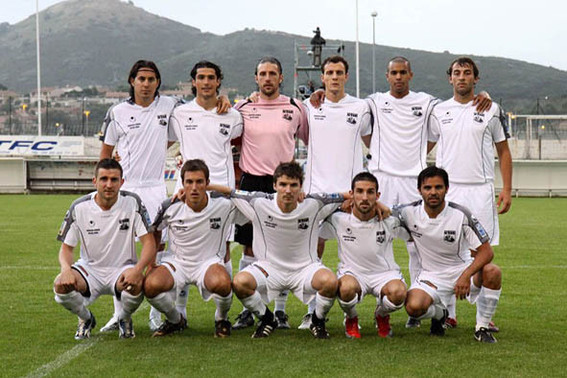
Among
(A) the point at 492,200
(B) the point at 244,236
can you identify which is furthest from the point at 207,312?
(A) the point at 492,200

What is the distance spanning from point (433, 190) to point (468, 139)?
810mm

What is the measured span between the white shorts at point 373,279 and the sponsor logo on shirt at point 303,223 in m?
0.42

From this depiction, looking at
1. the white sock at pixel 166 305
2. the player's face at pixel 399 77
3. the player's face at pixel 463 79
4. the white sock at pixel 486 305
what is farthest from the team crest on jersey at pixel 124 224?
the player's face at pixel 463 79

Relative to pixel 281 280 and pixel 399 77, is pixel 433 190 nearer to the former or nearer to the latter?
pixel 399 77

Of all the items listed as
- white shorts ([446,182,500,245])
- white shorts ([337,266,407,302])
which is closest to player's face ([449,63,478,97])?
white shorts ([446,182,500,245])

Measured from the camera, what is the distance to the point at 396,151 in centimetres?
645

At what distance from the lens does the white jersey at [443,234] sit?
18.9 ft

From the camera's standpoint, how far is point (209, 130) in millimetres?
6254

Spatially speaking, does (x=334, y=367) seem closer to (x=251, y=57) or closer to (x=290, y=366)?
(x=290, y=366)

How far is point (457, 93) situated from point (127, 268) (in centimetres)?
282

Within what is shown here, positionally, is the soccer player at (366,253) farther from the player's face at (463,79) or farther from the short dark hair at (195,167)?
the player's face at (463,79)

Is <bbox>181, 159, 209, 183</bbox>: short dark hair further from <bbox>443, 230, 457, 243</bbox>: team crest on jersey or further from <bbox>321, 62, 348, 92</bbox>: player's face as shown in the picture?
<bbox>443, 230, 457, 243</bbox>: team crest on jersey

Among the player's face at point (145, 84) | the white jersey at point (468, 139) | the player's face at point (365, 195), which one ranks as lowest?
the player's face at point (365, 195)

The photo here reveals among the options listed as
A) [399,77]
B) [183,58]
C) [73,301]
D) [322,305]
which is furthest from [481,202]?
[183,58]
